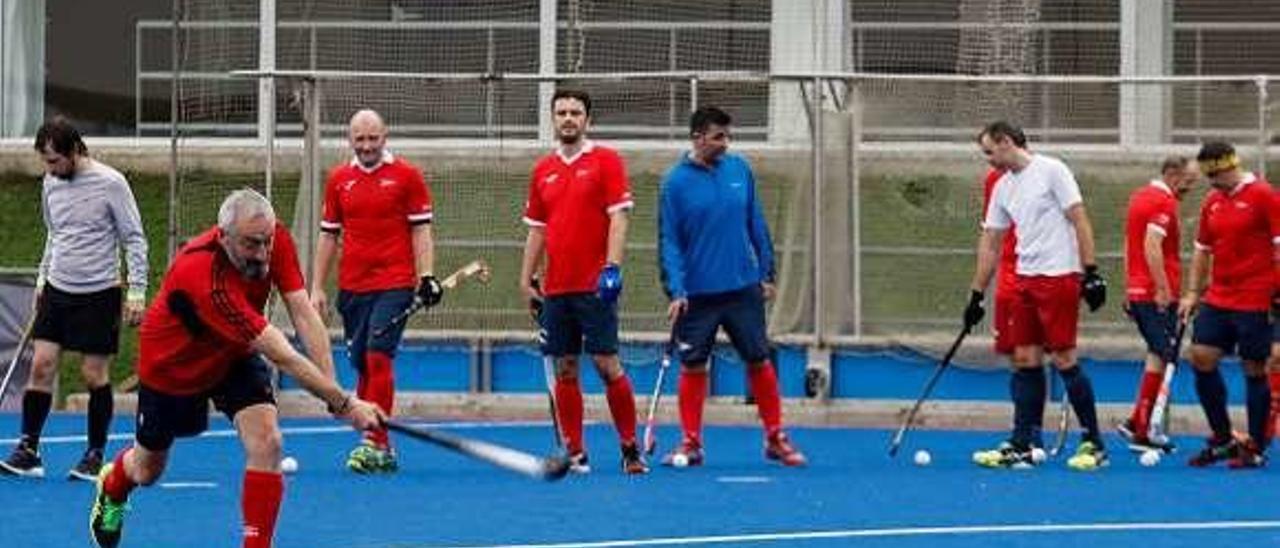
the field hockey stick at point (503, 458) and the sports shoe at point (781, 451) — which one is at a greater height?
the field hockey stick at point (503, 458)

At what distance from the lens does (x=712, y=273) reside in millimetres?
15727

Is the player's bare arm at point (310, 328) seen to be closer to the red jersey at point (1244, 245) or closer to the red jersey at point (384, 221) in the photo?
the red jersey at point (384, 221)

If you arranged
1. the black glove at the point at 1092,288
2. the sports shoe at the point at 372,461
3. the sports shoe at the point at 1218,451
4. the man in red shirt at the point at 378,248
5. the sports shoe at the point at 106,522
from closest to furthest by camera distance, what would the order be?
the sports shoe at the point at 106,522 → the sports shoe at the point at 372,461 → the man in red shirt at the point at 378,248 → the black glove at the point at 1092,288 → the sports shoe at the point at 1218,451

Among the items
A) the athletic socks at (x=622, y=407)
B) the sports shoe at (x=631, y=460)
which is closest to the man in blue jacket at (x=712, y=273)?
the sports shoe at (x=631, y=460)

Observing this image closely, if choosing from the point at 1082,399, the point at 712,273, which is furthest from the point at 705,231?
the point at 1082,399

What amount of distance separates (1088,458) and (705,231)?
2.27m

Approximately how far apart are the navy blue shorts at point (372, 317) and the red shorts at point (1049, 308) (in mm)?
3132

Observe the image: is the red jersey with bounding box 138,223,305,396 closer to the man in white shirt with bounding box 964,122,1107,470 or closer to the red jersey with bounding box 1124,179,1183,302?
the man in white shirt with bounding box 964,122,1107,470

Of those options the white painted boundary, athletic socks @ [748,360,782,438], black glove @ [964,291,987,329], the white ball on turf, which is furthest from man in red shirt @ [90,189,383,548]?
black glove @ [964,291,987,329]

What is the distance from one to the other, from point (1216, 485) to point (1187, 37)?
1036 centimetres

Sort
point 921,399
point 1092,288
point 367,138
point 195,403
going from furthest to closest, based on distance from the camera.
Answer: point 921,399, point 1092,288, point 367,138, point 195,403

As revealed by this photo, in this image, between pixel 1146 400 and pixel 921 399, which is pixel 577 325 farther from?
pixel 1146 400

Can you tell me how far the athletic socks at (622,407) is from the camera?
50.2ft

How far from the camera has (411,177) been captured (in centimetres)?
1561
